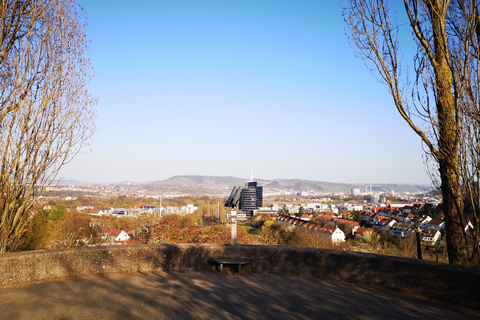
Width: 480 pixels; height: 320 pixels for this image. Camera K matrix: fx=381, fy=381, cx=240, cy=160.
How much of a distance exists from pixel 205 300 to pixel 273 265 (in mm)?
2549

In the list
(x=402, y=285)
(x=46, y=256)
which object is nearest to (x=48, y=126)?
(x=46, y=256)

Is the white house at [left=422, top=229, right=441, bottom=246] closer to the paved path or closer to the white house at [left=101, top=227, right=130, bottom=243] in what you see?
the paved path

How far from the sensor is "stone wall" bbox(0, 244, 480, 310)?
6387 millimetres

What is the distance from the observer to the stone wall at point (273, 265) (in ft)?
21.0

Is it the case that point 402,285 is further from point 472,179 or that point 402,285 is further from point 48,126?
point 48,126

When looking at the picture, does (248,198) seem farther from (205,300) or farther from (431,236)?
(431,236)

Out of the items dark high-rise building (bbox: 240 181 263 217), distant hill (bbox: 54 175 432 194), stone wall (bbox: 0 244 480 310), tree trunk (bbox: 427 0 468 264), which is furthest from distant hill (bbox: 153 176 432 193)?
tree trunk (bbox: 427 0 468 264)

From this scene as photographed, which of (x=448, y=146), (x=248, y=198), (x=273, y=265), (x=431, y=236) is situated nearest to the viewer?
(x=448, y=146)

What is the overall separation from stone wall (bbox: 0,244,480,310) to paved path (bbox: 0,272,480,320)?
305 millimetres

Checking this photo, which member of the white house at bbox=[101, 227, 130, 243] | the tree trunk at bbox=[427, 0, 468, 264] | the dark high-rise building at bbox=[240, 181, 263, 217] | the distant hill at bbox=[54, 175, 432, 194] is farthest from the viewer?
the distant hill at bbox=[54, 175, 432, 194]

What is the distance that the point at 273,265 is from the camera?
8.22m

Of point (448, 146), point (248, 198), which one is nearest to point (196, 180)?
point (248, 198)

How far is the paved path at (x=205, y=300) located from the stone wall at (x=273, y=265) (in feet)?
1.00

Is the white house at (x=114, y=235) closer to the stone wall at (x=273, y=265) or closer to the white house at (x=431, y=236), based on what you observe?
the stone wall at (x=273, y=265)
